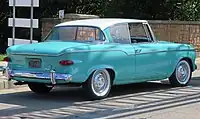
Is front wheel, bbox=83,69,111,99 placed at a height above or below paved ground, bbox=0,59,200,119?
above

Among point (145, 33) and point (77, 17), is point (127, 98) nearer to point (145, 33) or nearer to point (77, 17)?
point (145, 33)

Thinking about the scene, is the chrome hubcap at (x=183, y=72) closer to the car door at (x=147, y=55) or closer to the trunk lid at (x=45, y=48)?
the car door at (x=147, y=55)

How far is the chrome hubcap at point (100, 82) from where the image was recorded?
10.2 metres

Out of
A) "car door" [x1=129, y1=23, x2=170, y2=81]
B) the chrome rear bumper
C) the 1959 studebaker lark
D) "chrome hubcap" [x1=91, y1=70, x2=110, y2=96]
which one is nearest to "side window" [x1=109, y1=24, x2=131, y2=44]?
the 1959 studebaker lark

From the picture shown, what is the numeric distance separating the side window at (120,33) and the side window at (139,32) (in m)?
0.25

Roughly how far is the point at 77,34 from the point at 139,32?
5.06 feet

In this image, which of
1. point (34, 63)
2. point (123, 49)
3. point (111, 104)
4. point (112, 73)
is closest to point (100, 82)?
point (112, 73)

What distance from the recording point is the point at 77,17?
692 inches

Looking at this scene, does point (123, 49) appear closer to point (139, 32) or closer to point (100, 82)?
point (100, 82)

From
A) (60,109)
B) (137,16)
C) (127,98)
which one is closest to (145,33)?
(127,98)

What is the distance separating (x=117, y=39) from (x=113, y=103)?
1.57 metres

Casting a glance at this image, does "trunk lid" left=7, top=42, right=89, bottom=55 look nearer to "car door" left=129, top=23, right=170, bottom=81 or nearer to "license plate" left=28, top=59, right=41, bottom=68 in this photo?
"license plate" left=28, top=59, right=41, bottom=68

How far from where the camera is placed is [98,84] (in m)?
10.3

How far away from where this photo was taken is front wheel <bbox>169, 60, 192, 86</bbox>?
12156 mm
